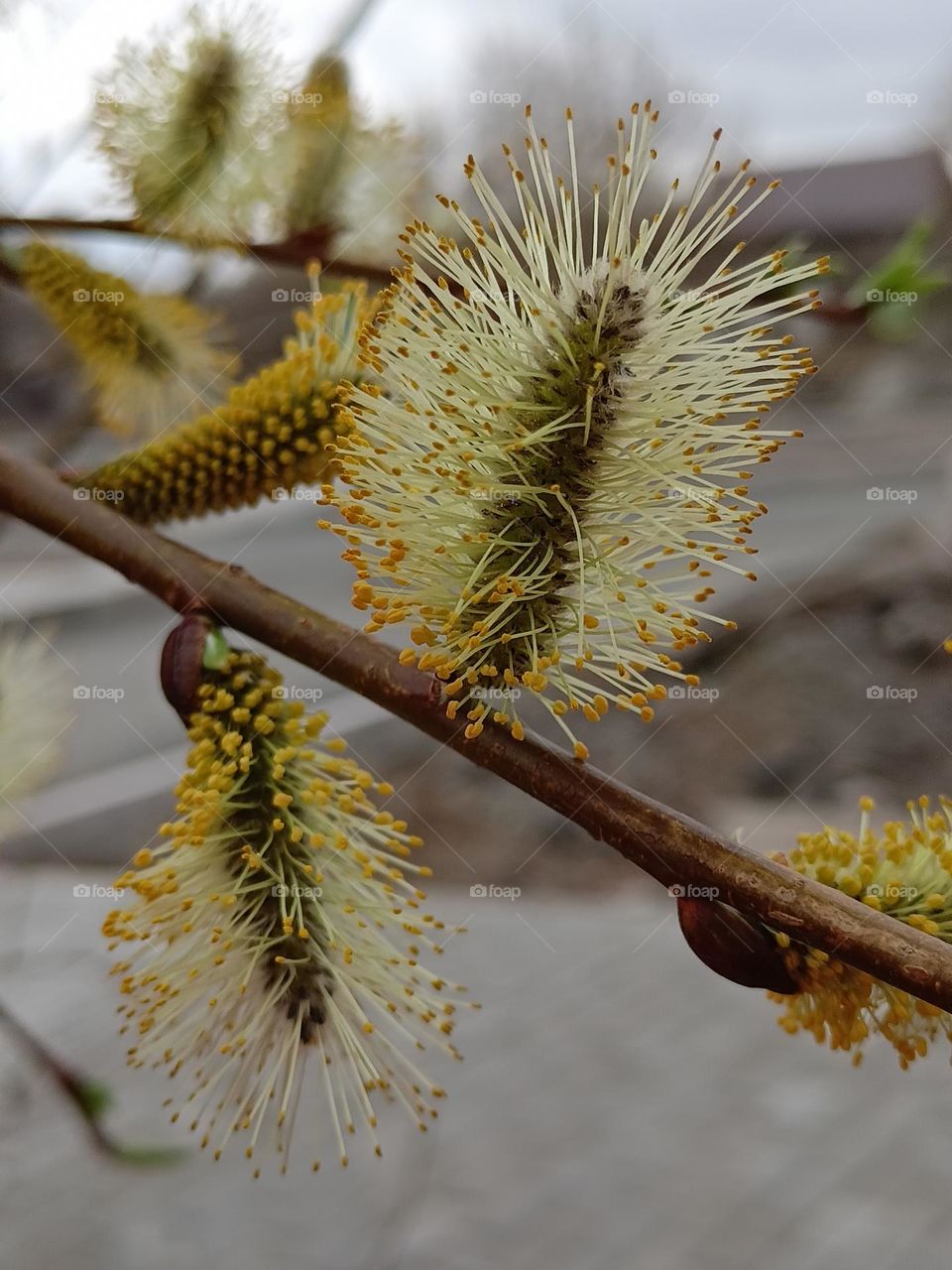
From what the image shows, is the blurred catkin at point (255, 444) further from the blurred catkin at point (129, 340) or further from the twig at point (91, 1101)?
the twig at point (91, 1101)

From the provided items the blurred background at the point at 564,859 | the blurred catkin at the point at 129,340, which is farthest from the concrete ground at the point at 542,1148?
the blurred catkin at the point at 129,340

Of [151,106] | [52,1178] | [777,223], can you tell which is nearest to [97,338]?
[151,106]

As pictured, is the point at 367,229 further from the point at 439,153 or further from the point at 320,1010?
the point at 320,1010

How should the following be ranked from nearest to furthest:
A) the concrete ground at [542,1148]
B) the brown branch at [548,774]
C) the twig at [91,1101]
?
the brown branch at [548,774] → the twig at [91,1101] → the concrete ground at [542,1148]

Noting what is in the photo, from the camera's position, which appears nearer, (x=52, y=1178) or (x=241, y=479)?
(x=241, y=479)

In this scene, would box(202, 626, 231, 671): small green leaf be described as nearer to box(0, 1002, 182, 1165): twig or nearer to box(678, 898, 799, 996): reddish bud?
box(678, 898, 799, 996): reddish bud

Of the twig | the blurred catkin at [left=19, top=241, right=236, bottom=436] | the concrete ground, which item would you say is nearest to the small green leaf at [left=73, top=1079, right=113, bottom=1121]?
the twig

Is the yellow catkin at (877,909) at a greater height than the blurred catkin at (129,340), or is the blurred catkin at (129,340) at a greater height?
the blurred catkin at (129,340)
